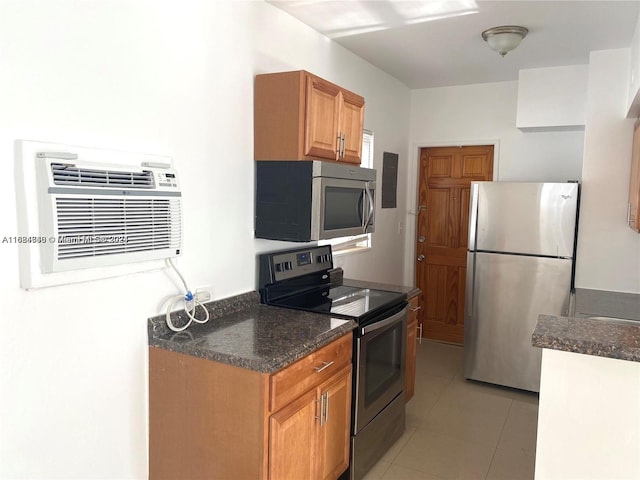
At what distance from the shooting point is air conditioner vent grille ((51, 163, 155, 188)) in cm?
168

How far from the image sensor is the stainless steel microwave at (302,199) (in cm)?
261

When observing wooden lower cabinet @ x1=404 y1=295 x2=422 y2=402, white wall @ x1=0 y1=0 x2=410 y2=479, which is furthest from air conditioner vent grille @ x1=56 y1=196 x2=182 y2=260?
wooden lower cabinet @ x1=404 y1=295 x2=422 y2=402

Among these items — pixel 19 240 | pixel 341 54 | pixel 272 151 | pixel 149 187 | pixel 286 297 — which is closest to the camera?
pixel 19 240

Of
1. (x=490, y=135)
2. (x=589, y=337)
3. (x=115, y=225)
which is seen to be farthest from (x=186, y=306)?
(x=490, y=135)

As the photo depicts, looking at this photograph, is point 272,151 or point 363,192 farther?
point 363,192

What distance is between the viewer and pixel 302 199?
2.63m

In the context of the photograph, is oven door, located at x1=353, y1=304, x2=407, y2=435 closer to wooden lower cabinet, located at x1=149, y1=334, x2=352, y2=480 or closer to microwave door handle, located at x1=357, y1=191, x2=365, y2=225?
wooden lower cabinet, located at x1=149, y1=334, x2=352, y2=480

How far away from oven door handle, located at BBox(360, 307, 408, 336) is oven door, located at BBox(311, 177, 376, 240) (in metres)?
0.52

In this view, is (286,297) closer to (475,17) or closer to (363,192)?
(363,192)

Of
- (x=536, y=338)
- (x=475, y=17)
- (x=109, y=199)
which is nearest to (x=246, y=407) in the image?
(x=109, y=199)

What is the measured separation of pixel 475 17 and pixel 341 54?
988mm

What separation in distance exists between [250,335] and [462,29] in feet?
7.70

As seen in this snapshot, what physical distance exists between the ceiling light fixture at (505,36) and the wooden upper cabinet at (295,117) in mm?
1149

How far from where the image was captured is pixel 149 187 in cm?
203
